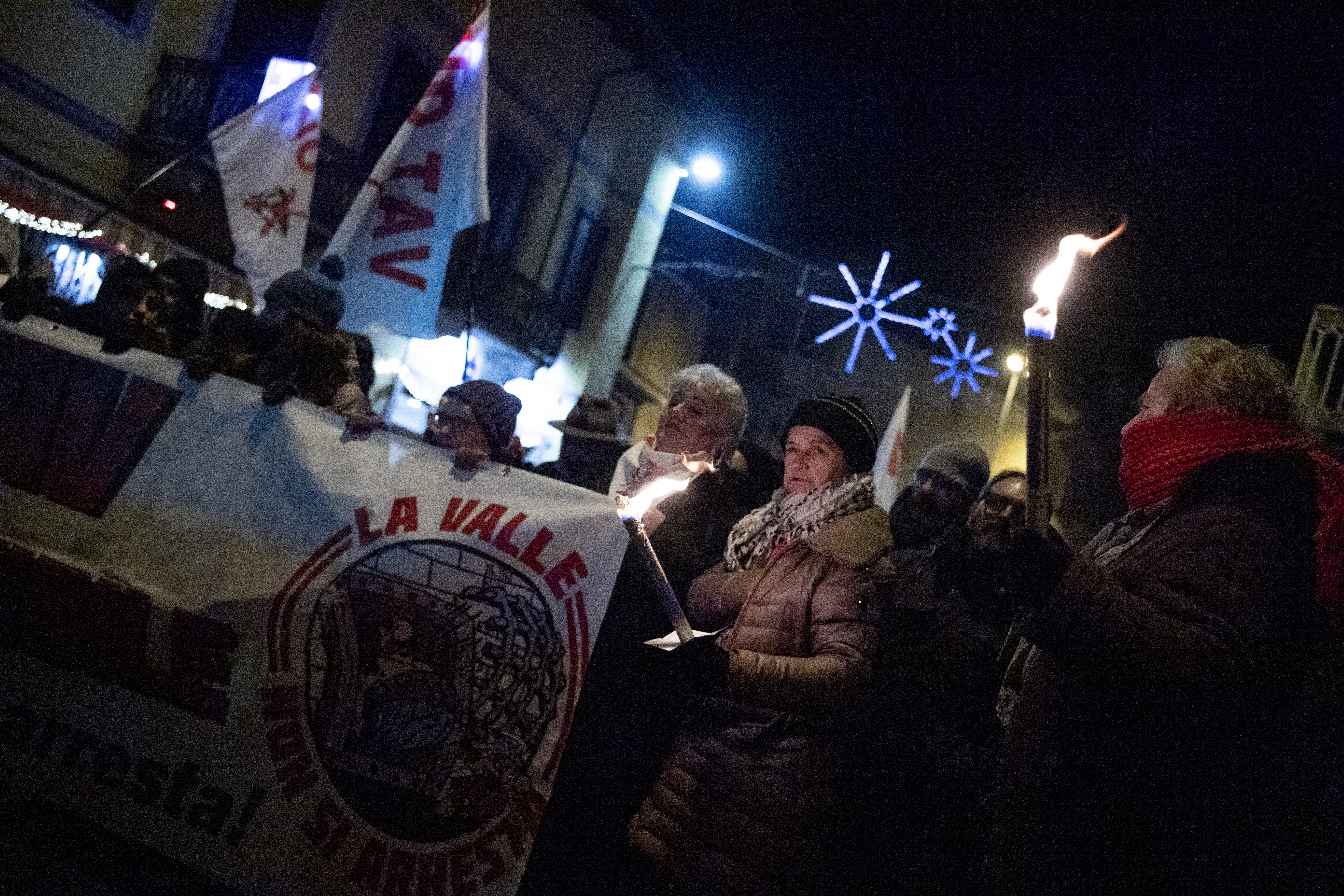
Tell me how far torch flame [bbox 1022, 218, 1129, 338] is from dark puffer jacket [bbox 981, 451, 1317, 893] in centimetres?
50

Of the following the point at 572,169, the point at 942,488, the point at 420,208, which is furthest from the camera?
the point at 572,169

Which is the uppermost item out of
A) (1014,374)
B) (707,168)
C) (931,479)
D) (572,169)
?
(707,168)

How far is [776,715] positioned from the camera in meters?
2.79

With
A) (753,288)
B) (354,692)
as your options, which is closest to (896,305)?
(753,288)

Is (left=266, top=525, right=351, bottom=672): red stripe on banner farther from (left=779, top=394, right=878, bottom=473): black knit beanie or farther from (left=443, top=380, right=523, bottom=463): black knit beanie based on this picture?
(left=779, top=394, right=878, bottom=473): black knit beanie

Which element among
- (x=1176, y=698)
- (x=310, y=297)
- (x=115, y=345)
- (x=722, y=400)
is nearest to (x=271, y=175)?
(x=310, y=297)

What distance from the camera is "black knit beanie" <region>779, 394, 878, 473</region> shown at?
10.7ft

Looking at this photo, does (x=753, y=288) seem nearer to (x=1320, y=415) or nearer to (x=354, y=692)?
(x=1320, y=415)

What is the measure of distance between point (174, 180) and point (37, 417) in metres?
10.9

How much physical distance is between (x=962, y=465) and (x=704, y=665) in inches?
113

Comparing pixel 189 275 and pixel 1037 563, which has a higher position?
pixel 189 275

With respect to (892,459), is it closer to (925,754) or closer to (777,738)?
(925,754)

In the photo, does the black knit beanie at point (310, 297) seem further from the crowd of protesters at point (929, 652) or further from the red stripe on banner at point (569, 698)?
the red stripe on banner at point (569, 698)

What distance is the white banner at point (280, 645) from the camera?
328 centimetres
